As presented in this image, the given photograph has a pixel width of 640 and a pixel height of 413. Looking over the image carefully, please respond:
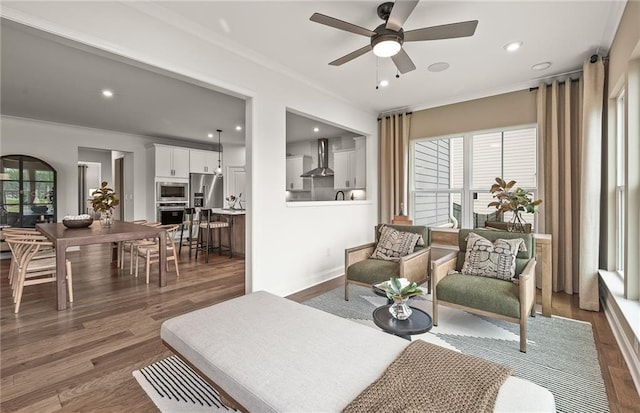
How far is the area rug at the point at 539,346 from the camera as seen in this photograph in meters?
1.85

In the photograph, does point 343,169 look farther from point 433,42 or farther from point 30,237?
point 30,237

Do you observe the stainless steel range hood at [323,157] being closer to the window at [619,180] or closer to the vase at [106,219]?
the vase at [106,219]

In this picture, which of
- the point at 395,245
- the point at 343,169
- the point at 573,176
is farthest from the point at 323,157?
the point at 573,176

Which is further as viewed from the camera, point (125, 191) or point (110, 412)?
point (125, 191)

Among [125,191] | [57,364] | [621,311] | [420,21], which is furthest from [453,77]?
[125,191]

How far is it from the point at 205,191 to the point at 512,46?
296 inches

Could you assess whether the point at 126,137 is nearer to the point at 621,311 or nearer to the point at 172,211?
the point at 172,211

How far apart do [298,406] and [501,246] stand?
264cm

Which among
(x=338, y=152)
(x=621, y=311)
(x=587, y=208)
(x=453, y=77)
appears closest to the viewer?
(x=621, y=311)

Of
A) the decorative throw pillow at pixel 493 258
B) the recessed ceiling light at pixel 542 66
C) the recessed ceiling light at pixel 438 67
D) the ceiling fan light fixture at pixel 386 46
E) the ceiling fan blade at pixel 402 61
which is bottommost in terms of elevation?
the decorative throw pillow at pixel 493 258

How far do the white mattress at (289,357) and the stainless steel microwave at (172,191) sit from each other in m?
6.37

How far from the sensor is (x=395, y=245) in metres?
3.63

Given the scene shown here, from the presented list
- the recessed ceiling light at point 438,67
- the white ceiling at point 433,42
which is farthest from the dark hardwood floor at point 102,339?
the recessed ceiling light at point 438,67

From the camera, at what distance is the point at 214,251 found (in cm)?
627
